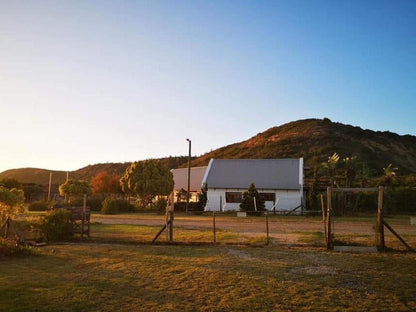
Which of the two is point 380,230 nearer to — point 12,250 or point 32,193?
point 12,250

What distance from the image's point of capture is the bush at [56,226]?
55.7 ft

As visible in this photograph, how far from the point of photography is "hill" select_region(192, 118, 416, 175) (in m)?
75.8

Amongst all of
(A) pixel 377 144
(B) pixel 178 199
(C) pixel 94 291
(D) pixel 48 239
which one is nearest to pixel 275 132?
(A) pixel 377 144

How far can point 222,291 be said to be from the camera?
863 centimetres

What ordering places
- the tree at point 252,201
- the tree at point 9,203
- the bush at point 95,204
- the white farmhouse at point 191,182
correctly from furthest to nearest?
the white farmhouse at point 191,182 < the bush at point 95,204 < the tree at point 252,201 < the tree at point 9,203

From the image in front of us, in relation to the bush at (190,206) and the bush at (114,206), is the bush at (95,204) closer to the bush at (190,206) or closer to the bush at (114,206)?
the bush at (114,206)

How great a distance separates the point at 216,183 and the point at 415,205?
68.2 ft

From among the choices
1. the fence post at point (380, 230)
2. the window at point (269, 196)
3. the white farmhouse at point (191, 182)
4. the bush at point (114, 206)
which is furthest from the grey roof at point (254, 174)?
the fence post at point (380, 230)

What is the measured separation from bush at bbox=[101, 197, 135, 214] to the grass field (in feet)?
80.9

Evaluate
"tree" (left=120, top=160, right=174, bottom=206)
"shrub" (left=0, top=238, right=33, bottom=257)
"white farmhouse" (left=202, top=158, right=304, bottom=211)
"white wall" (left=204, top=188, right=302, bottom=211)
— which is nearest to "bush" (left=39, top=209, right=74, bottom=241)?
"shrub" (left=0, top=238, right=33, bottom=257)

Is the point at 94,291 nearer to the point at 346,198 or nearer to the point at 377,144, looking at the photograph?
the point at 346,198

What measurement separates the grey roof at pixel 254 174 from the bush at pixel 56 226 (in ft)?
88.9

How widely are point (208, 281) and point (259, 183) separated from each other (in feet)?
112

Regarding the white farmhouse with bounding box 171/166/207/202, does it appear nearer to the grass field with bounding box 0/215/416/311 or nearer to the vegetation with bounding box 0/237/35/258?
the grass field with bounding box 0/215/416/311
